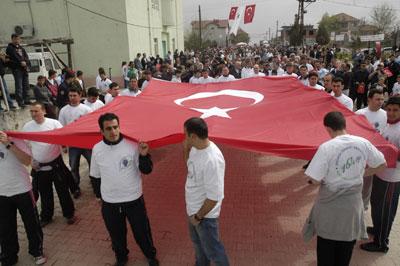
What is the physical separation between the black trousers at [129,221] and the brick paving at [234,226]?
0.42 metres

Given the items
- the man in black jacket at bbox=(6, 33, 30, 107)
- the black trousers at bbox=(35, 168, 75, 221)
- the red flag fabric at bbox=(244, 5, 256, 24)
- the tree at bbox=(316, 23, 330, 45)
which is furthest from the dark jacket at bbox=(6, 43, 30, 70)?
the tree at bbox=(316, 23, 330, 45)

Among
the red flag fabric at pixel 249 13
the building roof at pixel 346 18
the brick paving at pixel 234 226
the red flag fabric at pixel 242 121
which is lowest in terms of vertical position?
the brick paving at pixel 234 226

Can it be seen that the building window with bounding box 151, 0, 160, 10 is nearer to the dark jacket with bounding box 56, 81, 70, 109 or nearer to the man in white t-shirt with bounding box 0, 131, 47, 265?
the dark jacket with bounding box 56, 81, 70, 109

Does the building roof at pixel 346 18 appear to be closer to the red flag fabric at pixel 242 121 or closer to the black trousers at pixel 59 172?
the red flag fabric at pixel 242 121

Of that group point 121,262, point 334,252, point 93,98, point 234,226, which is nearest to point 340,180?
point 334,252

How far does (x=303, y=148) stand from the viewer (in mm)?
3549

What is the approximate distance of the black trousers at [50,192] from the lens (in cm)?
478

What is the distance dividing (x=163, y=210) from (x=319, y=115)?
275cm

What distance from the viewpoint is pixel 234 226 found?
490 cm

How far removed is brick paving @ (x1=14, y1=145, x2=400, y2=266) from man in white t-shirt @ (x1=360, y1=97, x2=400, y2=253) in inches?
7.1

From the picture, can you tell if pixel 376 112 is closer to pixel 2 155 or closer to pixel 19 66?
pixel 2 155

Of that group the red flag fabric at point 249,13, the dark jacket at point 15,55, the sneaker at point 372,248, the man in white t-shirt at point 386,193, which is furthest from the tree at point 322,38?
the sneaker at point 372,248

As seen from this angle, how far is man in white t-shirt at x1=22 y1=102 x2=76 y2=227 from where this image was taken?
4566 mm

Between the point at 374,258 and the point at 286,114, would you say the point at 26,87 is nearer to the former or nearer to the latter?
the point at 286,114
